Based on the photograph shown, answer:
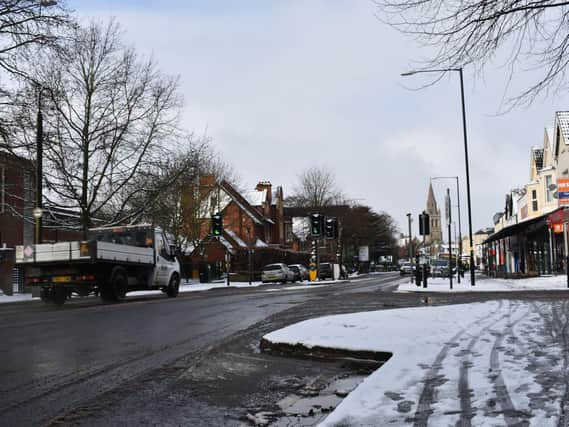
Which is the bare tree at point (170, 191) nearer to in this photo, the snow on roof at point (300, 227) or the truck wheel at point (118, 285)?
the truck wheel at point (118, 285)

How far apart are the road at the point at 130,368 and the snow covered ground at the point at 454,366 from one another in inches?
37.0

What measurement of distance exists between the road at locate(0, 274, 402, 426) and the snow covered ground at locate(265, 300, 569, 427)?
37.0 inches

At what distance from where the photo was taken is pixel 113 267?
1998cm

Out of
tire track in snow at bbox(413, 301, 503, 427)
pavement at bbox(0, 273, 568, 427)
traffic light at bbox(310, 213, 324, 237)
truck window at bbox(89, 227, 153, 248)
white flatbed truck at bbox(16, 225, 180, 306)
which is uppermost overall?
traffic light at bbox(310, 213, 324, 237)

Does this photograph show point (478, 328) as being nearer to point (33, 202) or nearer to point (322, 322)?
point (322, 322)

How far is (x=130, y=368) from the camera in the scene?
7.21 metres

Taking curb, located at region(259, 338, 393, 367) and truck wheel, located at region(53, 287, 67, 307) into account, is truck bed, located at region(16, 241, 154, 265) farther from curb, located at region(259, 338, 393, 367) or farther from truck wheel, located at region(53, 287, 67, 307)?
curb, located at region(259, 338, 393, 367)

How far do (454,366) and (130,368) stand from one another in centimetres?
364

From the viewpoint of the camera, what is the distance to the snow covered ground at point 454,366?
4.52 meters

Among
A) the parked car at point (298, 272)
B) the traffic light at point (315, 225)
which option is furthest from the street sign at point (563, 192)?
the parked car at point (298, 272)

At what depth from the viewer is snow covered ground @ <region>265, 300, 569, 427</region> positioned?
4523 mm

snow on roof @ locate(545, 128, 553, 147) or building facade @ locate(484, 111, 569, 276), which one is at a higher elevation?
snow on roof @ locate(545, 128, 553, 147)

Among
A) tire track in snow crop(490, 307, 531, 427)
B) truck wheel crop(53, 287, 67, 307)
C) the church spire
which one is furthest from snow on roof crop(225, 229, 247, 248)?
the church spire

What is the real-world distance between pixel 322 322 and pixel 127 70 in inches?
1024
